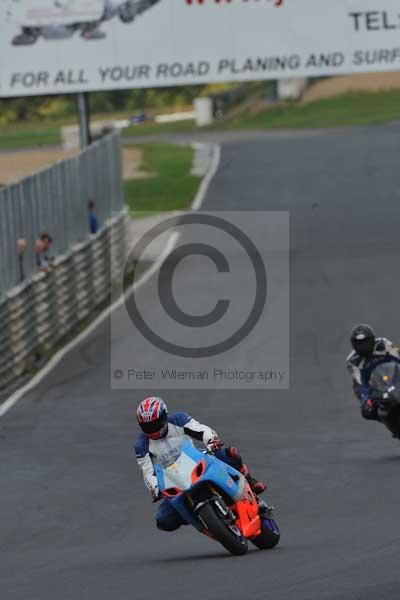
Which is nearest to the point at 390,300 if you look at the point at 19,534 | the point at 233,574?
the point at 19,534

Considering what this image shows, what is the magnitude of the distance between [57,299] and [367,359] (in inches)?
476

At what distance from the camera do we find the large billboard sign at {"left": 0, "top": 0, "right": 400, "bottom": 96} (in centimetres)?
2895

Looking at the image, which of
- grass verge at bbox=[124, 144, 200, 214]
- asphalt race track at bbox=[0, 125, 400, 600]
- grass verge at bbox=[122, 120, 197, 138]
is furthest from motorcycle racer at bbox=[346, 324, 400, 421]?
grass verge at bbox=[122, 120, 197, 138]

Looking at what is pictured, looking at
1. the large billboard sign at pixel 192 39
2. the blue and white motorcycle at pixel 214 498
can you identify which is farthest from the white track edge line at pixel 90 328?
the blue and white motorcycle at pixel 214 498

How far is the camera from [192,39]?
29188 millimetres

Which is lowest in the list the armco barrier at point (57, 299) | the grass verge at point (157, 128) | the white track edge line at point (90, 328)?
the grass verge at point (157, 128)

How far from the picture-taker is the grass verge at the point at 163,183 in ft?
139

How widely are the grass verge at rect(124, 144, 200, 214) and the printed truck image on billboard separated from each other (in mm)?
11804

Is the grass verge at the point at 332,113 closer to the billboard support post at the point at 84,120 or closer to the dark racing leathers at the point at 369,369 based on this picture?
the billboard support post at the point at 84,120

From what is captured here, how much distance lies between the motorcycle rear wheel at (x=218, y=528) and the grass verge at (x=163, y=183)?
3054 centimetres

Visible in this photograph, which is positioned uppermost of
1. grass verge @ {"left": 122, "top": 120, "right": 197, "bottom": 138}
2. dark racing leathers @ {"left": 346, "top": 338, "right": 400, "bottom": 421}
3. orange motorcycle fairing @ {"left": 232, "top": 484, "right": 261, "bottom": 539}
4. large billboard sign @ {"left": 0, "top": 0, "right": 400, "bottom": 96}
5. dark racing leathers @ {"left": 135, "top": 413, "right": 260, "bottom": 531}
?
large billboard sign @ {"left": 0, "top": 0, "right": 400, "bottom": 96}

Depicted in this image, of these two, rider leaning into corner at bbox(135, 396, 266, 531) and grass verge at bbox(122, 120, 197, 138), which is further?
grass verge at bbox(122, 120, 197, 138)

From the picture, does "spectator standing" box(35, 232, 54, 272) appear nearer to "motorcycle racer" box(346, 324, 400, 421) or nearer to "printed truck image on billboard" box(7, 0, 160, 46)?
"printed truck image on billboard" box(7, 0, 160, 46)

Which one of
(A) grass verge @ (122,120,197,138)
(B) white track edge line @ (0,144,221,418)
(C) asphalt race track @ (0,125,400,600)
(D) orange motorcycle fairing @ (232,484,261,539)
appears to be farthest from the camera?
(A) grass verge @ (122,120,197,138)
